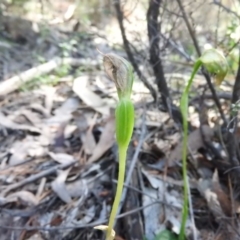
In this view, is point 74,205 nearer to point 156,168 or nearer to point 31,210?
point 31,210

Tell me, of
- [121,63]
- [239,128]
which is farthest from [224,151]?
[121,63]

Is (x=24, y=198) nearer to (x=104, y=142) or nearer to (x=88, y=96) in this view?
(x=104, y=142)

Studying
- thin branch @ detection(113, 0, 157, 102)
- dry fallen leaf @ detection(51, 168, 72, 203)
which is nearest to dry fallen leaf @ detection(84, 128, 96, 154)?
dry fallen leaf @ detection(51, 168, 72, 203)

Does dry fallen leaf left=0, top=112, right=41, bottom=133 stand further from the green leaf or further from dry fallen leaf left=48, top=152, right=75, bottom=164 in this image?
the green leaf

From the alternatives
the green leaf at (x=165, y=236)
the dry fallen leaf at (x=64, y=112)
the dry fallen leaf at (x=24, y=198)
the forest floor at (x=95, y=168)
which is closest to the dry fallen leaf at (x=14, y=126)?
the forest floor at (x=95, y=168)

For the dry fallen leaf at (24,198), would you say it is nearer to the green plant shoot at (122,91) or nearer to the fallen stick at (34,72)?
the green plant shoot at (122,91)

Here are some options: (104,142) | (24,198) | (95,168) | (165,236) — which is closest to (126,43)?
(104,142)
